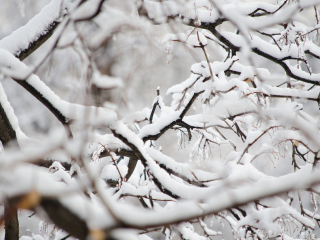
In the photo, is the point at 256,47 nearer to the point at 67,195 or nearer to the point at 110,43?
the point at 110,43

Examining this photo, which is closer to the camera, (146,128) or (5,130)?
(5,130)

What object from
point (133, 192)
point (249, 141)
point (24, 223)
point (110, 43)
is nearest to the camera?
point (110, 43)

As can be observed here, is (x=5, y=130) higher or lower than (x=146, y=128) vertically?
lower

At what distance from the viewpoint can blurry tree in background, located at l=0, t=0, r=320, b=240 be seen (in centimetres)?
45

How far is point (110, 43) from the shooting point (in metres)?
0.83

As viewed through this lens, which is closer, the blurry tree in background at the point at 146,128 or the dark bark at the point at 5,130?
the blurry tree in background at the point at 146,128

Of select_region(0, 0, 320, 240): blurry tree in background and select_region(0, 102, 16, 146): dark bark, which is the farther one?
select_region(0, 102, 16, 146): dark bark

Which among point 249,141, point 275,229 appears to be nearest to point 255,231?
point 275,229

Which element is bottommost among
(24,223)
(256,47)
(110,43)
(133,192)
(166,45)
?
(24,223)

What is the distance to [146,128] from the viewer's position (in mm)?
2275

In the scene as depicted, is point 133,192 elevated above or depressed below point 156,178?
below

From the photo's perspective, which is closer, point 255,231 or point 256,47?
point 255,231

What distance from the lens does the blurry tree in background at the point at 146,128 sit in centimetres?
45

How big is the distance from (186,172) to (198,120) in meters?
0.59
